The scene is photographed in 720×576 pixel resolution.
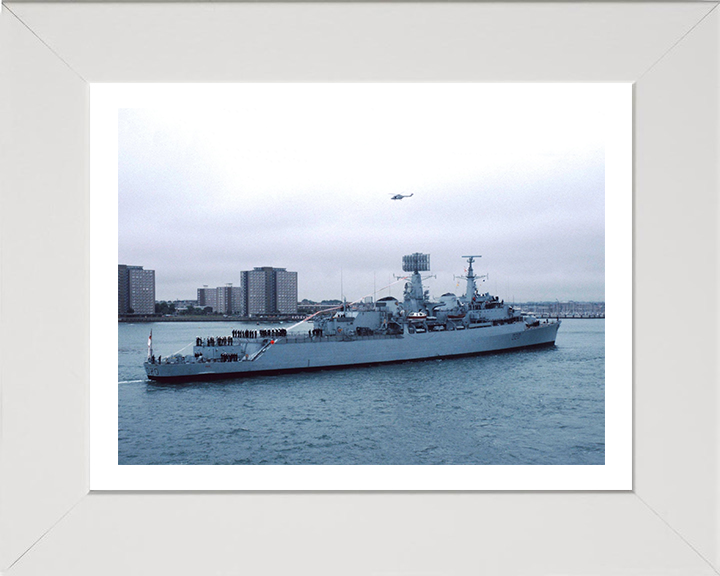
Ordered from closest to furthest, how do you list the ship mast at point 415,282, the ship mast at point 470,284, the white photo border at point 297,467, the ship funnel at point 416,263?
the white photo border at point 297,467 < the ship mast at point 415,282 < the ship mast at point 470,284 < the ship funnel at point 416,263

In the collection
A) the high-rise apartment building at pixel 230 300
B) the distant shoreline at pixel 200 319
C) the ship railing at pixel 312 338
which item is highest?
the high-rise apartment building at pixel 230 300

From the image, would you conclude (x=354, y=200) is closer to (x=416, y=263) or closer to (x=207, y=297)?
(x=416, y=263)

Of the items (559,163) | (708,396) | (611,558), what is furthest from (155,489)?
(559,163)

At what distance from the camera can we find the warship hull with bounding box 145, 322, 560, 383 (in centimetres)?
1113

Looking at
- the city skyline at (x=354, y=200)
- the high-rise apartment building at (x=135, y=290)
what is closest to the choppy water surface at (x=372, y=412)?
the high-rise apartment building at (x=135, y=290)

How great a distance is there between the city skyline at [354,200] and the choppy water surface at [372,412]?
3.16 m

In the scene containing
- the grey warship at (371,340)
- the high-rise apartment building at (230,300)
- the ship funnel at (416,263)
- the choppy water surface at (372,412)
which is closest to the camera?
the grey warship at (371,340)

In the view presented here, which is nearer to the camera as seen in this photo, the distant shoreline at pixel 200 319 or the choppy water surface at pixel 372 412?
the choppy water surface at pixel 372 412

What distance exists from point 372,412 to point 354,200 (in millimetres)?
7807

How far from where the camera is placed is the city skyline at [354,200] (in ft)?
56.5

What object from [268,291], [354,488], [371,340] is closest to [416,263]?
[371,340]

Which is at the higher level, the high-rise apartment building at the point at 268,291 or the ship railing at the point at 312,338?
the high-rise apartment building at the point at 268,291

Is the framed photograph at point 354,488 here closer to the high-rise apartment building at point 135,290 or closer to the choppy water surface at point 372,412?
the choppy water surface at point 372,412
